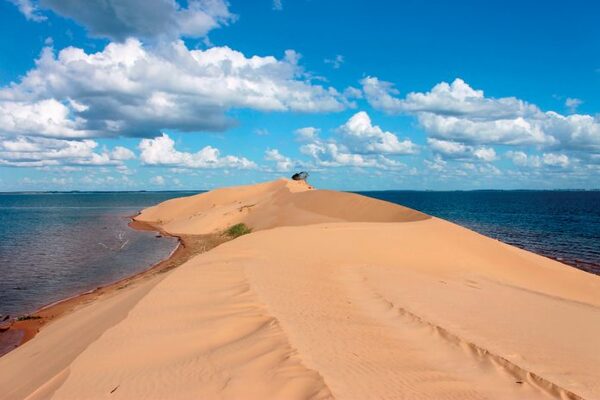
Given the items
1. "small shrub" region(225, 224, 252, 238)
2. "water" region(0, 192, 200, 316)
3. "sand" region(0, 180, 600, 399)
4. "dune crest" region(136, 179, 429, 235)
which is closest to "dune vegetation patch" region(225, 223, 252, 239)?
"small shrub" region(225, 224, 252, 238)

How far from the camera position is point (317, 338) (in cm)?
771

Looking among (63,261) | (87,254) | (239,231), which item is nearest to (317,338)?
(63,261)

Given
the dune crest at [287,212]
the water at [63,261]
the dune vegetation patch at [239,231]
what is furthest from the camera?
the dune vegetation patch at [239,231]

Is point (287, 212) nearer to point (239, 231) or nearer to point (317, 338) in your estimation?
point (239, 231)

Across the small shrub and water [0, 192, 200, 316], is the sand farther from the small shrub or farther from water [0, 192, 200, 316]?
the small shrub

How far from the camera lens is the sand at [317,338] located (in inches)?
242

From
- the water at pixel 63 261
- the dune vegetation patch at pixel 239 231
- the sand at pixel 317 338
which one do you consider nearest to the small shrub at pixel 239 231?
the dune vegetation patch at pixel 239 231

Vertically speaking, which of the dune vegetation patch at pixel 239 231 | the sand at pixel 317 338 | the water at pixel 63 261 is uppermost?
the sand at pixel 317 338

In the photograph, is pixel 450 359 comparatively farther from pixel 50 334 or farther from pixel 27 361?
pixel 50 334

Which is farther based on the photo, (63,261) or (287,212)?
(287,212)

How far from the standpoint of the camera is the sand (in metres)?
6.14

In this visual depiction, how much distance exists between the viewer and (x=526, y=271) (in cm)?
2042

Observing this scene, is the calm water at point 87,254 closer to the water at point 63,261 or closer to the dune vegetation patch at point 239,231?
the water at point 63,261

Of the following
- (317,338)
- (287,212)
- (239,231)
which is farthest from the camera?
(287,212)
